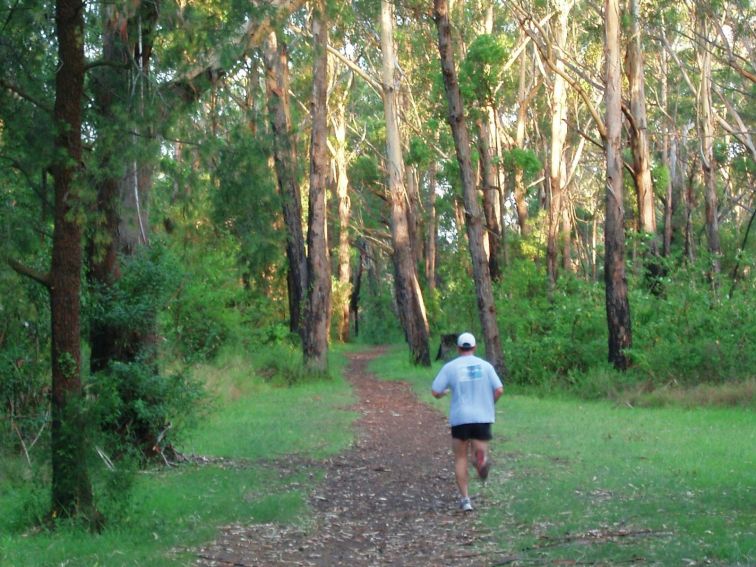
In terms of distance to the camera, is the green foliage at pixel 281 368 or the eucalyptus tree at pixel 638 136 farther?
the green foliage at pixel 281 368

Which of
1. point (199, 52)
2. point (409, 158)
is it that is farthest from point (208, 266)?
point (199, 52)

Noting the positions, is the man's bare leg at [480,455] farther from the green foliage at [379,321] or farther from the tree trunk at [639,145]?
the green foliage at [379,321]

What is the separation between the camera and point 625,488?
1184cm

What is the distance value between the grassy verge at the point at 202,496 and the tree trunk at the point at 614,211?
6.86 metres

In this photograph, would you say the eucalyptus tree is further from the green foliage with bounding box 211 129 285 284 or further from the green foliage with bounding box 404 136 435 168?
the green foliage with bounding box 211 129 285 284

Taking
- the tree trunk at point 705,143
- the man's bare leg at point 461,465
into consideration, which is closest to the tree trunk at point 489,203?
the tree trunk at point 705,143

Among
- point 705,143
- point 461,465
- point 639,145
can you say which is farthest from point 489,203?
point 461,465

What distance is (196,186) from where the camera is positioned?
34.6 ft

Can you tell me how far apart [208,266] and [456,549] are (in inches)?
758

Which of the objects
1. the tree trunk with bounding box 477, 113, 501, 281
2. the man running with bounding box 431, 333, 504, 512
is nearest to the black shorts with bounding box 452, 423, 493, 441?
the man running with bounding box 431, 333, 504, 512

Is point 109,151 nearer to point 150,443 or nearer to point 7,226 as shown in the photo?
point 7,226

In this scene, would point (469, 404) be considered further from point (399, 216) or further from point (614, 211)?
point (399, 216)

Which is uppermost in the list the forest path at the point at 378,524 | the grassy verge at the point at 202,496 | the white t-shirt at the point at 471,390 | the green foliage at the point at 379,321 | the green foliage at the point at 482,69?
the green foliage at the point at 482,69

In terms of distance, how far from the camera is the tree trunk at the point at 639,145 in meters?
28.2
